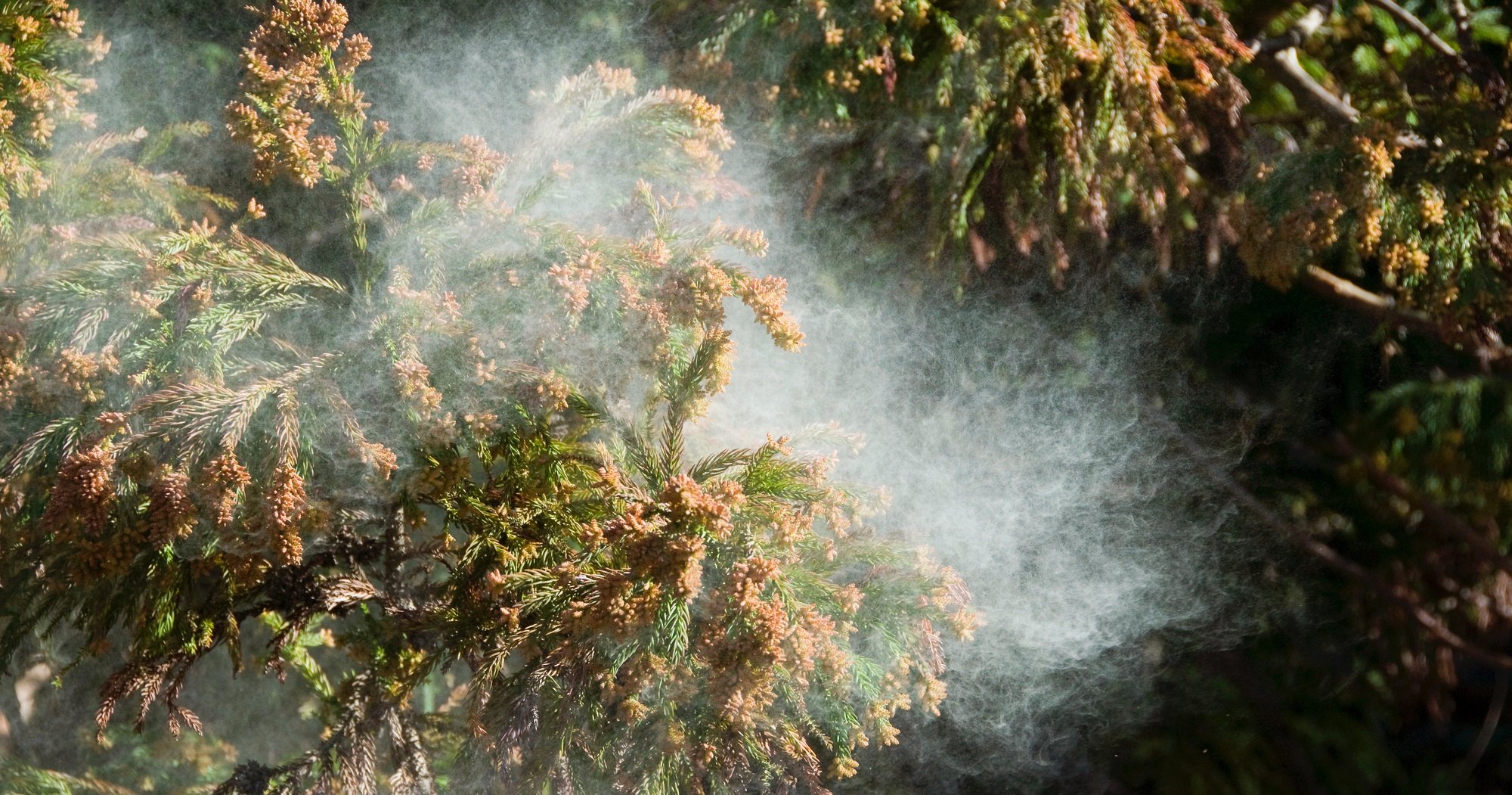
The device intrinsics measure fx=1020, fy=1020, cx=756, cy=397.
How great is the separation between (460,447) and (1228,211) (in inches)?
40.2

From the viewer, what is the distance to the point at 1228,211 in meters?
1.31

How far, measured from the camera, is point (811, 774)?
1.31m

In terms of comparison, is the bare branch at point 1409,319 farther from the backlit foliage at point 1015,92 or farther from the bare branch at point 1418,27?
the bare branch at point 1418,27

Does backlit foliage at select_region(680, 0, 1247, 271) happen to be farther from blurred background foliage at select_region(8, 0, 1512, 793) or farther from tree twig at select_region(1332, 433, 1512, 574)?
tree twig at select_region(1332, 433, 1512, 574)

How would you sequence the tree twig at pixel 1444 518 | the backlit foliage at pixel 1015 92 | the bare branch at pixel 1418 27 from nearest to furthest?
the tree twig at pixel 1444 518 → the backlit foliage at pixel 1015 92 → the bare branch at pixel 1418 27

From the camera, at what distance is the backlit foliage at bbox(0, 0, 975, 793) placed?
3.66 feet

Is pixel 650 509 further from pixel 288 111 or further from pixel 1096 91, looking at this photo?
pixel 1096 91

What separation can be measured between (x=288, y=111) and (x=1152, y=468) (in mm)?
1243

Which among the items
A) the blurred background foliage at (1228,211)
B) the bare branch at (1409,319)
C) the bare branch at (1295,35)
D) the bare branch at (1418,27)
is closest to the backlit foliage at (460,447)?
the blurred background foliage at (1228,211)

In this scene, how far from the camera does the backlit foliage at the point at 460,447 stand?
1.12 meters

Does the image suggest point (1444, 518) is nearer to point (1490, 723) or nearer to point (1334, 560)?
point (1334, 560)

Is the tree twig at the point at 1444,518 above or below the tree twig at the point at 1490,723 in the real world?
above

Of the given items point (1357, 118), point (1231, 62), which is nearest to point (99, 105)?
point (1231, 62)

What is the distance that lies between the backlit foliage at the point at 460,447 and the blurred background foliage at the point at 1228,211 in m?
0.16
